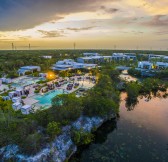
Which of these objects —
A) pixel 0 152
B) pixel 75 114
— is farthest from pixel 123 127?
pixel 0 152

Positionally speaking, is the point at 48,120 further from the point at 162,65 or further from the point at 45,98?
the point at 162,65

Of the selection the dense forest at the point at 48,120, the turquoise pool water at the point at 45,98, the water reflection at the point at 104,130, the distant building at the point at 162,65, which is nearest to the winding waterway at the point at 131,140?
the water reflection at the point at 104,130

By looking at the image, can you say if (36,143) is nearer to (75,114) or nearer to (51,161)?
(51,161)

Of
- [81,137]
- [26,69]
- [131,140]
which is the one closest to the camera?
[81,137]

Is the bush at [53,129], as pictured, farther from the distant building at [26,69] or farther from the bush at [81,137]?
the distant building at [26,69]

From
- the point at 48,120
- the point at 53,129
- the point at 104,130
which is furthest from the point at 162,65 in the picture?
the point at 53,129

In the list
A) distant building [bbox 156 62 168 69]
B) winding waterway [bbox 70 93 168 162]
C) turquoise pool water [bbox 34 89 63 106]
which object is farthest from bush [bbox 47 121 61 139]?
distant building [bbox 156 62 168 69]

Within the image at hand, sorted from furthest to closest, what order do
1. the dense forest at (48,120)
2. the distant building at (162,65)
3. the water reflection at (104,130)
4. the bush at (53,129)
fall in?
the distant building at (162,65) → the water reflection at (104,130) → the bush at (53,129) → the dense forest at (48,120)

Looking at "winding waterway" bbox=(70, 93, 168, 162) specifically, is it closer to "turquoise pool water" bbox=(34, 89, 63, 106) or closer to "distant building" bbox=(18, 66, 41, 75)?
"turquoise pool water" bbox=(34, 89, 63, 106)
